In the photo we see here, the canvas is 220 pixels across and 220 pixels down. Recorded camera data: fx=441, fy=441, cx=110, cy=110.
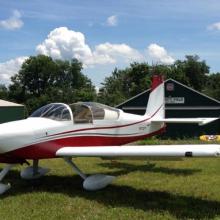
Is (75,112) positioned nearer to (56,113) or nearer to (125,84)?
(56,113)

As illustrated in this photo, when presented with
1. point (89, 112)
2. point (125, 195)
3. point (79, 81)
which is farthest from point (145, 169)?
point (79, 81)

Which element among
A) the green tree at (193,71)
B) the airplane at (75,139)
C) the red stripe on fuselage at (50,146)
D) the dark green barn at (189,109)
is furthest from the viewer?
the green tree at (193,71)

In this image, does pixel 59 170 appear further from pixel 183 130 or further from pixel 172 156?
pixel 183 130

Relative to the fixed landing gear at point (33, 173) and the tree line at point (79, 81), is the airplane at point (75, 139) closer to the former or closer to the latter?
the fixed landing gear at point (33, 173)

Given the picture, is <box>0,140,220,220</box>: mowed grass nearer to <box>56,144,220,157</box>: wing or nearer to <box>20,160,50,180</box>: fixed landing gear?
<box>20,160,50,180</box>: fixed landing gear

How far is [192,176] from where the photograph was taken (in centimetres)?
1035

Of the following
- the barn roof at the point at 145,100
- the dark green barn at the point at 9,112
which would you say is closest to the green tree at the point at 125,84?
the dark green barn at the point at 9,112

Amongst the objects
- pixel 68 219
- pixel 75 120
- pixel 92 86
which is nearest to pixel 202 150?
pixel 68 219

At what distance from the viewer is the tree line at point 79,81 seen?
77.2 meters

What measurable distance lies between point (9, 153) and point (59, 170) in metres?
3.51

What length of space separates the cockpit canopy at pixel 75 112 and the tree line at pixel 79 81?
62051mm

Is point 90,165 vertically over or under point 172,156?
under

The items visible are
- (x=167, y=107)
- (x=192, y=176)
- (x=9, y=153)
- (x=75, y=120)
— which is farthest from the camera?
(x=167, y=107)

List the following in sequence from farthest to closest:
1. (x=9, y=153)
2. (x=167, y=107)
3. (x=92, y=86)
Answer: (x=92, y=86) < (x=167, y=107) < (x=9, y=153)
